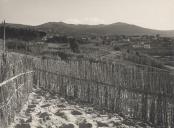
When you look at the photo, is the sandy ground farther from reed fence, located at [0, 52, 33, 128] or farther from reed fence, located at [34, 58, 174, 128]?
reed fence, located at [34, 58, 174, 128]

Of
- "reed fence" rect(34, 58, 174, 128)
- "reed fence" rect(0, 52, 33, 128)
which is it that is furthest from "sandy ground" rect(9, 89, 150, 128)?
"reed fence" rect(34, 58, 174, 128)

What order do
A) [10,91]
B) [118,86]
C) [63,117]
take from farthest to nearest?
[118,86]
[63,117]
[10,91]

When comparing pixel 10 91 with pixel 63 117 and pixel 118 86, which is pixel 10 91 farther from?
pixel 118 86

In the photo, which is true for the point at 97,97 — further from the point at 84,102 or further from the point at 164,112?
the point at 164,112

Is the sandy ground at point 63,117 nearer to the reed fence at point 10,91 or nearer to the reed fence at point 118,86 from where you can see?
the reed fence at point 10,91

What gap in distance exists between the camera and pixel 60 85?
990 cm

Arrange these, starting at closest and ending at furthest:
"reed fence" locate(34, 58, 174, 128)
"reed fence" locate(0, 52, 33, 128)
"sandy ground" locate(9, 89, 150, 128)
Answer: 1. "reed fence" locate(0, 52, 33, 128)
2. "sandy ground" locate(9, 89, 150, 128)
3. "reed fence" locate(34, 58, 174, 128)

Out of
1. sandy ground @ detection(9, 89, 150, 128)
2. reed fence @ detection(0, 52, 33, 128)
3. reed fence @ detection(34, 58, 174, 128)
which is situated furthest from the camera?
reed fence @ detection(34, 58, 174, 128)

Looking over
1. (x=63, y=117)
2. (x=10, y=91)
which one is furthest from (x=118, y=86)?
(x=10, y=91)

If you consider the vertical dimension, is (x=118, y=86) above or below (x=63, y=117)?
above

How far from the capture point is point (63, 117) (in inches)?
281

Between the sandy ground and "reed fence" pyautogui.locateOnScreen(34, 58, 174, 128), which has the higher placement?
"reed fence" pyautogui.locateOnScreen(34, 58, 174, 128)

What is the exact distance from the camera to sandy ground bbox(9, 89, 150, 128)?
21.5 ft

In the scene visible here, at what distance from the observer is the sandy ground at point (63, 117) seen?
6.54m
